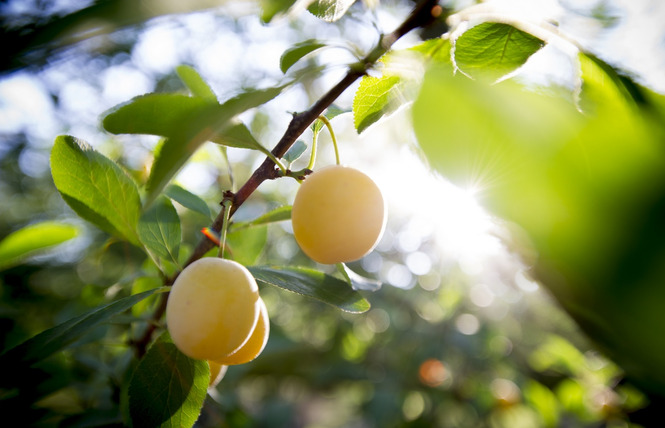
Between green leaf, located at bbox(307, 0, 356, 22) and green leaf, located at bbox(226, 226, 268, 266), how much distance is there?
347 millimetres

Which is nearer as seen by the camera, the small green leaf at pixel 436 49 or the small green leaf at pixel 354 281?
the small green leaf at pixel 436 49

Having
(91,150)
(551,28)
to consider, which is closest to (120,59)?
(91,150)

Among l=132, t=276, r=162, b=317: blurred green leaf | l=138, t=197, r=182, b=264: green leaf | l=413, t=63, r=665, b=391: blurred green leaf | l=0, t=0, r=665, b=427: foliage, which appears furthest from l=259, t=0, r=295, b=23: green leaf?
l=132, t=276, r=162, b=317: blurred green leaf

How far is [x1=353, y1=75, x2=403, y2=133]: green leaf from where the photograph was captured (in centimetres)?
48

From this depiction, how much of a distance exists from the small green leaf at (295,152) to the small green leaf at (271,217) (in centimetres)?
8

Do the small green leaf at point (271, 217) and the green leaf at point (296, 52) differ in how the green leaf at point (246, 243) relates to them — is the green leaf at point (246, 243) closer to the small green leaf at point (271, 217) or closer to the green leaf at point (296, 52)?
the small green leaf at point (271, 217)

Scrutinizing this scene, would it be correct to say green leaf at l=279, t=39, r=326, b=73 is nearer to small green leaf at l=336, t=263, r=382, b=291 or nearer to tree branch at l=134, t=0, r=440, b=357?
tree branch at l=134, t=0, r=440, b=357

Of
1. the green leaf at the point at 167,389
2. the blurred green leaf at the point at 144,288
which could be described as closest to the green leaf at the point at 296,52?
the green leaf at the point at 167,389

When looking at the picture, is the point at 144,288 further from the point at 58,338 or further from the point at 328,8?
the point at 328,8

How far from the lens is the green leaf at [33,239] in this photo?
0.73 m

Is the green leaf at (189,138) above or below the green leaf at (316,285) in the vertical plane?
above

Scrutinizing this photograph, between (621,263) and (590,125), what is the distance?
0.05m

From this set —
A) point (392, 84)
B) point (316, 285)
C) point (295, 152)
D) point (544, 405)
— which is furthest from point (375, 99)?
point (544, 405)

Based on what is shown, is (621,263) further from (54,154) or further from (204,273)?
(54,154)
